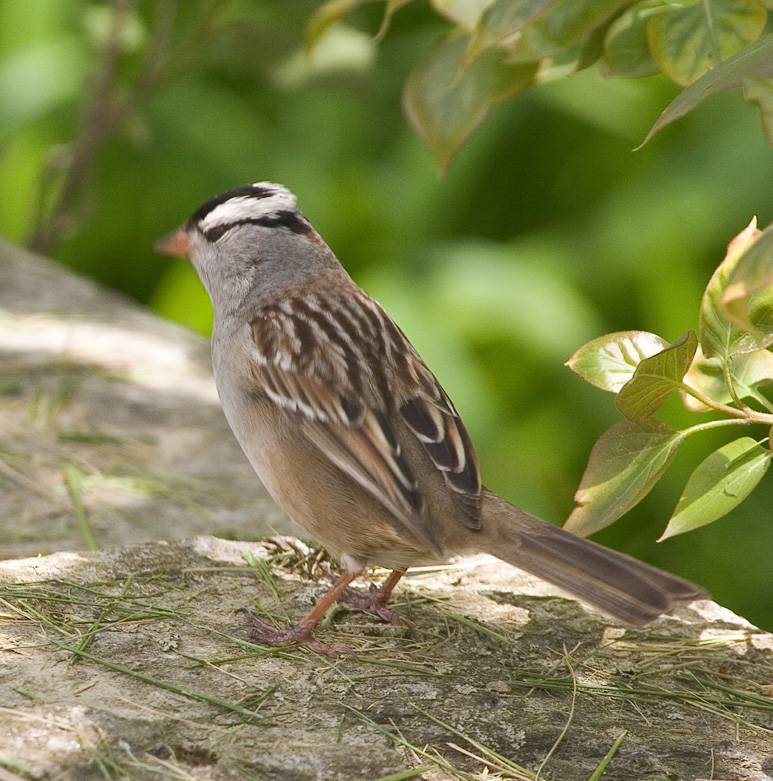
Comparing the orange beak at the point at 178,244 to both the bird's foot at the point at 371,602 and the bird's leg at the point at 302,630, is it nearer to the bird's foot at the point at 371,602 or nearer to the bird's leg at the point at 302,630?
the bird's foot at the point at 371,602

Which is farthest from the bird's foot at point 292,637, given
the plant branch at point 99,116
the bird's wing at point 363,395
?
the plant branch at point 99,116

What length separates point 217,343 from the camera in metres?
3.72

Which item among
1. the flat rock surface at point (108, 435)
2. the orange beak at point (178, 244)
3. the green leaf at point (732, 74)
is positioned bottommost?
the flat rock surface at point (108, 435)

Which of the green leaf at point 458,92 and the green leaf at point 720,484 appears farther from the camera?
the green leaf at point 458,92

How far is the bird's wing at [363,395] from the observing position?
312 centimetres

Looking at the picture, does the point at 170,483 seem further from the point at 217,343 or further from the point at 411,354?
the point at 411,354

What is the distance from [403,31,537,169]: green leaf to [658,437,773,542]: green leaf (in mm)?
1095

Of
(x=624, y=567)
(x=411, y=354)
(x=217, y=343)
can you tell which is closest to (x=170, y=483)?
(x=217, y=343)

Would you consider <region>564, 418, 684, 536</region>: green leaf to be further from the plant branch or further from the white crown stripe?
the plant branch

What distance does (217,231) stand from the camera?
4.04 meters

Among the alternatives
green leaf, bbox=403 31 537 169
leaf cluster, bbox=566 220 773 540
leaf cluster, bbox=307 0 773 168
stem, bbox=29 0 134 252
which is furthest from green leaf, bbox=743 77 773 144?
stem, bbox=29 0 134 252

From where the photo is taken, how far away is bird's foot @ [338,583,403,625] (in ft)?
11.0

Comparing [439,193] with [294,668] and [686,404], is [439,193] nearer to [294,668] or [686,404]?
[686,404]

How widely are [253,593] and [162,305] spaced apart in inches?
153
